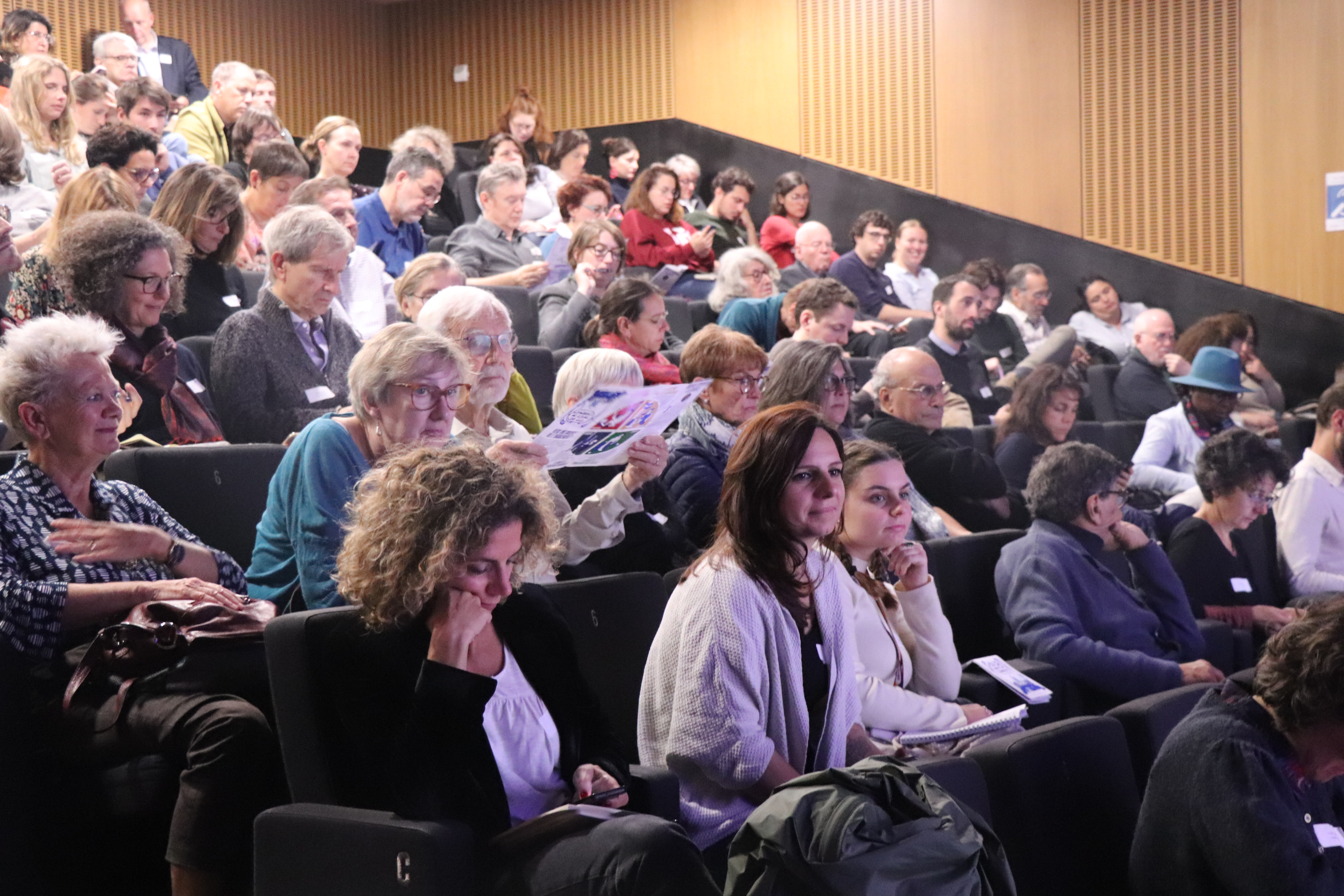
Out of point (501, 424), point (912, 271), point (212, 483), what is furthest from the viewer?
point (912, 271)

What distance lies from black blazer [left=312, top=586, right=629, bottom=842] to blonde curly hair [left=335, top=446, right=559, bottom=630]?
0.14ft

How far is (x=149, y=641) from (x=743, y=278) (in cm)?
383

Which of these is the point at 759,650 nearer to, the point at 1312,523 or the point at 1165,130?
the point at 1312,523

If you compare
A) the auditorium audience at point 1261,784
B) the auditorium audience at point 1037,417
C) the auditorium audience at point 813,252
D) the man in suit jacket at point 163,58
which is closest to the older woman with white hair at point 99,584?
the auditorium audience at point 1261,784

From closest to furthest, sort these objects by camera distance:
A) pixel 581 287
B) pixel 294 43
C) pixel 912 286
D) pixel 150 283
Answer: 1. pixel 150 283
2. pixel 581 287
3. pixel 912 286
4. pixel 294 43

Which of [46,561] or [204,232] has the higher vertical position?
[204,232]

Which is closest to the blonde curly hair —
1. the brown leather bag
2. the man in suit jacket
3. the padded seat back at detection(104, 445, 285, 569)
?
the brown leather bag

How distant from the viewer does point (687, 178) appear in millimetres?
7859

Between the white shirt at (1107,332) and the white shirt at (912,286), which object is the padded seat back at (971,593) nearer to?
the white shirt at (1107,332)

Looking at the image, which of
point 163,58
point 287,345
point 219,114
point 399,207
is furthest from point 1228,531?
point 163,58

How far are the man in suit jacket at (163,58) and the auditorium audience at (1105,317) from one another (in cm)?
463

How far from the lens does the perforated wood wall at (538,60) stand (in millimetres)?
8922

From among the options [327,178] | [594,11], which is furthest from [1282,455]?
[594,11]

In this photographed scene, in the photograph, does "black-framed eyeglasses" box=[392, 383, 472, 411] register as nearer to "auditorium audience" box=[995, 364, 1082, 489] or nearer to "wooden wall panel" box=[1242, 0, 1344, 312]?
"auditorium audience" box=[995, 364, 1082, 489]
